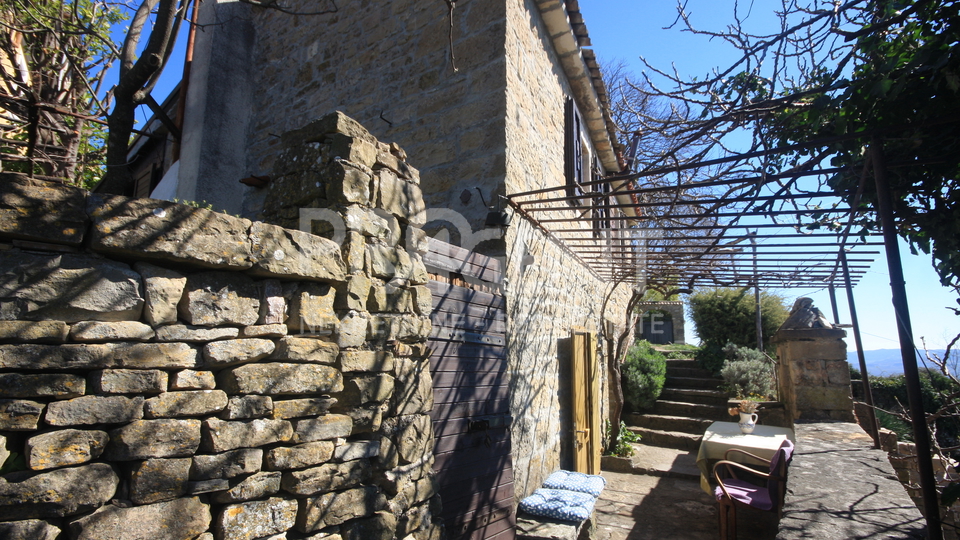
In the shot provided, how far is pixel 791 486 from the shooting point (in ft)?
11.2

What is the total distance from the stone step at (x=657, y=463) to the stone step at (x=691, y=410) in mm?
1130

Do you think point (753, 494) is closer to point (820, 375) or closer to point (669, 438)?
point (820, 375)

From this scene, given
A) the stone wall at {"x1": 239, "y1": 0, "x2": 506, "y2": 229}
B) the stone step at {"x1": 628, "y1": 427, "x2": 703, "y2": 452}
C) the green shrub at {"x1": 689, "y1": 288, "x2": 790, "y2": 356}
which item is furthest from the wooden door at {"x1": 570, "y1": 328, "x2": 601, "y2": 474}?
the green shrub at {"x1": 689, "y1": 288, "x2": 790, "y2": 356}

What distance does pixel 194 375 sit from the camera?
1796mm

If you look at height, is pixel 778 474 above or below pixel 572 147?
below

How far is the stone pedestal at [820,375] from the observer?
543 cm

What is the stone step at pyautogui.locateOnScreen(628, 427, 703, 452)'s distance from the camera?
26.2 feet

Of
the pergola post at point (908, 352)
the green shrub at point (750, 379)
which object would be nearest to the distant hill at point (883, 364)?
the pergola post at point (908, 352)

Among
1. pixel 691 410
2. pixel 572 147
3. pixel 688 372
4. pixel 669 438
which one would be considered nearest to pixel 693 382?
pixel 688 372

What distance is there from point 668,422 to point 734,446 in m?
3.66

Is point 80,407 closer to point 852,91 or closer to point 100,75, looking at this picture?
point 852,91

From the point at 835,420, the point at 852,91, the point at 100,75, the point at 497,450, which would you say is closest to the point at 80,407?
the point at 497,450

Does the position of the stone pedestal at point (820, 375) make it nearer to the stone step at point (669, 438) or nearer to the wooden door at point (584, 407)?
the wooden door at point (584, 407)

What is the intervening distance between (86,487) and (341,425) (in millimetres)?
899
